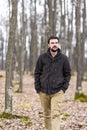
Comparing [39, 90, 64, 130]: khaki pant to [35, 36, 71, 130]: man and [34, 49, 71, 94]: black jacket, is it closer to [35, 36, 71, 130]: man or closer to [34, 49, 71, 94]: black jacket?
[35, 36, 71, 130]: man

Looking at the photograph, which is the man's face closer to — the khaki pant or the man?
the man

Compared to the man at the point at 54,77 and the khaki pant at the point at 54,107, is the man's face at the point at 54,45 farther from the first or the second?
the khaki pant at the point at 54,107

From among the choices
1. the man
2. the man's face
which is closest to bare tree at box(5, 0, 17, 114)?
the man

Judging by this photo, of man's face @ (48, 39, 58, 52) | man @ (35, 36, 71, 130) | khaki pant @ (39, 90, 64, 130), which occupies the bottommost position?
khaki pant @ (39, 90, 64, 130)

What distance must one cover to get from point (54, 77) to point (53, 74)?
0.07m

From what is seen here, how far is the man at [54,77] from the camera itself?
7.57 m

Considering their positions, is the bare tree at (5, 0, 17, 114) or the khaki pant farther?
the bare tree at (5, 0, 17, 114)

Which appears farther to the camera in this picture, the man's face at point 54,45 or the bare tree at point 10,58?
the bare tree at point 10,58

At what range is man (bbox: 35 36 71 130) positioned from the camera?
757 centimetres

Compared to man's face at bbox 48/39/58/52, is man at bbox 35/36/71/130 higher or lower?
lower

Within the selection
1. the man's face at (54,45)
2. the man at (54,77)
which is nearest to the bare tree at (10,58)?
the man at (54,77)

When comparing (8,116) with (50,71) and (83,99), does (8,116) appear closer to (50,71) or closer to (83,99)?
(50,71)

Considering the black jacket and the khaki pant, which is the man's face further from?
the khaki pant

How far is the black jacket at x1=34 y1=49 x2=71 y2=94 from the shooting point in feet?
24.8
